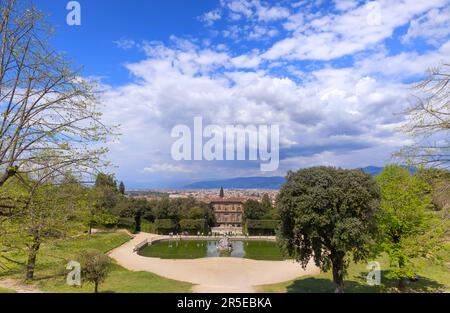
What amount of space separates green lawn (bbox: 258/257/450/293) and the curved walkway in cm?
171

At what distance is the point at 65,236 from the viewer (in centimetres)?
662

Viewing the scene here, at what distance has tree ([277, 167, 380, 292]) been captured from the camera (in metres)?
17.2

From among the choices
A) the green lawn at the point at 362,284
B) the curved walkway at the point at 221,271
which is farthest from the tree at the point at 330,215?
the curved walkway at the point at 221,271

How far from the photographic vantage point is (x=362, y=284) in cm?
2208

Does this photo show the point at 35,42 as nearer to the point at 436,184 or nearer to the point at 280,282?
the point at 436,184

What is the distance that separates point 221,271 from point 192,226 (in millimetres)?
35759

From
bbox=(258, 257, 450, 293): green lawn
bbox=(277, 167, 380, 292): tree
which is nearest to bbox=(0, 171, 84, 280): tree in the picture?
bbox=(277, 167, 380, 292): tree

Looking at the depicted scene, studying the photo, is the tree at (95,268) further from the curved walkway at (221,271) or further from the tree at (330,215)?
the tree at (330,215)

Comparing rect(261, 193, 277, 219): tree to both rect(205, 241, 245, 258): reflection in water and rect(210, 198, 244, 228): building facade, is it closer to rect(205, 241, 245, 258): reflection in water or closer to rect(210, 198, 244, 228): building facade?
rect(205, 241, 245, 258): reflection in water

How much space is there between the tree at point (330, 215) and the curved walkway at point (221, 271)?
5416 millimetres
